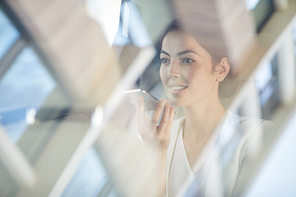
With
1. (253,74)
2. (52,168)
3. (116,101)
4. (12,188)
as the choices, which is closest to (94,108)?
(116,101)

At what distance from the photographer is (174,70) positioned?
2.04 feet

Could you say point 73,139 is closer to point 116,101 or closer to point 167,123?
point 116,101

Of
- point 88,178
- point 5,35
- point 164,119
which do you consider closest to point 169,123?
point 164,119

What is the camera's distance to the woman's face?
0.62 m

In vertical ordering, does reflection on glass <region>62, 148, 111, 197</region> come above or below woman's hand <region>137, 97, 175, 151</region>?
below

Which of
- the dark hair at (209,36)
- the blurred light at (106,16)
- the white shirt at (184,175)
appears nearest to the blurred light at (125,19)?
the blurred light at (106,16)

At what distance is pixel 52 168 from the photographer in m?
0.63

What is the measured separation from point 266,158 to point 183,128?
0.87 feet

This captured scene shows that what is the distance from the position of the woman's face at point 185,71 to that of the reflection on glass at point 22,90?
1.24ft

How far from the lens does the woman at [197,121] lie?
626 mm

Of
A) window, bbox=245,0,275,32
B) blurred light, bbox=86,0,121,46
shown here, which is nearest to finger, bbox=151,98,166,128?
blurred light, bbox=86,0,121,46

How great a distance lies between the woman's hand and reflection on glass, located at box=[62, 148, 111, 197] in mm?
162

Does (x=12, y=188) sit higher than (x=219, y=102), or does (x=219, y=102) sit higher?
(x=219, y=102)

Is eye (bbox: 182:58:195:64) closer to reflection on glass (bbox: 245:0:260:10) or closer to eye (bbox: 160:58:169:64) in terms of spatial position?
eye (bbox: 160:58:169:64)
